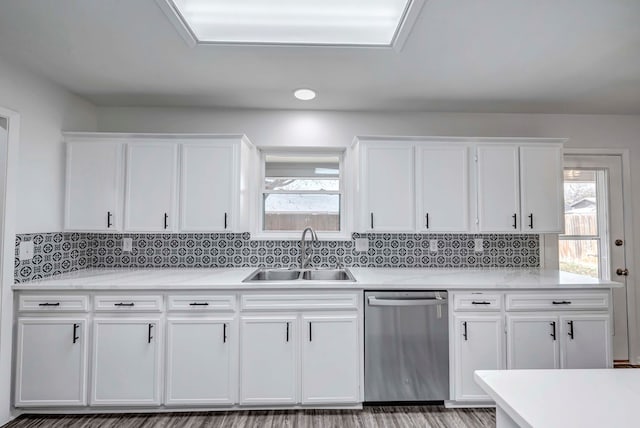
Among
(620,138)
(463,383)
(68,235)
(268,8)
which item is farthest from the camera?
(620,138)

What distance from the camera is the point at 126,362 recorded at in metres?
2.25

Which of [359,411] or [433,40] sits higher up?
[433,40]

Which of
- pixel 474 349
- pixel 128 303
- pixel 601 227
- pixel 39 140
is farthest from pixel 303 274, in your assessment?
pixel 601 227

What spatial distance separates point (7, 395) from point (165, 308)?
1189mm

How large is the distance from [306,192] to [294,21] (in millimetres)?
1621

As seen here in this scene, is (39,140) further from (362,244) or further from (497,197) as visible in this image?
(497,197)

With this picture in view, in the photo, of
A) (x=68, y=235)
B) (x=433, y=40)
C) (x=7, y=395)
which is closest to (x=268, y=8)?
(x=433, y=40)

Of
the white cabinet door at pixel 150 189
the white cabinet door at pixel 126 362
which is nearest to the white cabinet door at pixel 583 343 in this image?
the white cabinet door at pixel 126 362

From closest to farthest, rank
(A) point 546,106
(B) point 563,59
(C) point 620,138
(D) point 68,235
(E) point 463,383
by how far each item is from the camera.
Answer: (B) point 563,59 → (E) point 463,383 → (D) point 68,235 → (A) point 546,106 → (C) point 620,138

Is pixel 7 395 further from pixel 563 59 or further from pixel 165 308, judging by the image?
pixel 563 59

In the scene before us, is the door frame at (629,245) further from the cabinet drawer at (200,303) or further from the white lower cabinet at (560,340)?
the cabinet drawer at (200,303)

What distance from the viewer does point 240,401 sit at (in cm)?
227

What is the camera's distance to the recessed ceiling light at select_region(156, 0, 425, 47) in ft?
5.89

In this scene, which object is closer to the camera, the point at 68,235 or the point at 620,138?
the point at 68,235
